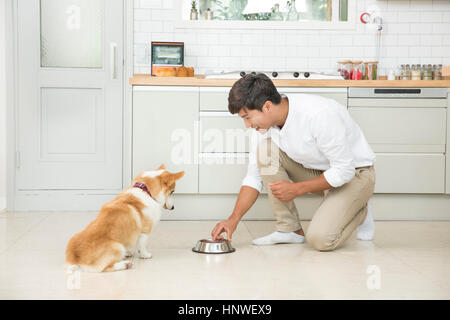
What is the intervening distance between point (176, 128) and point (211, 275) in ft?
5.52

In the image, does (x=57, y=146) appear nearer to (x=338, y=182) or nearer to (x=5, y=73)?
(x=5, y=73)

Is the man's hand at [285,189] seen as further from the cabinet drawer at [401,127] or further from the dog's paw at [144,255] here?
the cabinet drawer at [401,127]

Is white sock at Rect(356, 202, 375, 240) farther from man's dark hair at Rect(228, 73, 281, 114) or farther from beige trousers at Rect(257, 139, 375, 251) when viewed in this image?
man's dark hair at Rect(228, 73, 281, 114)

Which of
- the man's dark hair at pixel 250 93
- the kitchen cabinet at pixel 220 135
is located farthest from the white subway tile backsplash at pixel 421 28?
the man's dark hair at pixel 250 93

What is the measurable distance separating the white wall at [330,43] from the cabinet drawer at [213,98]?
2.39ft

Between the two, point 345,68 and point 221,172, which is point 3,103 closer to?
point 221,172

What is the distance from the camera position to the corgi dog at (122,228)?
7.64ft

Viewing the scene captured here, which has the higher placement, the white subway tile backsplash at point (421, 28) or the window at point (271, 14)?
the window at point (271, 14)

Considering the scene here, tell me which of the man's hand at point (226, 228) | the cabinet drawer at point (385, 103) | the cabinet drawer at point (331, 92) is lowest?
the man's hand at point (226, 228)

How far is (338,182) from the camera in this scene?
109 inches

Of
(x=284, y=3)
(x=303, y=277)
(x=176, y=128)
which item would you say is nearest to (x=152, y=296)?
(x=303, y=277)

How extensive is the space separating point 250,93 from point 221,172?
1.38 meters

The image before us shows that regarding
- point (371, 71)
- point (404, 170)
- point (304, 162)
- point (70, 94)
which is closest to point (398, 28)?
point (371, 71)

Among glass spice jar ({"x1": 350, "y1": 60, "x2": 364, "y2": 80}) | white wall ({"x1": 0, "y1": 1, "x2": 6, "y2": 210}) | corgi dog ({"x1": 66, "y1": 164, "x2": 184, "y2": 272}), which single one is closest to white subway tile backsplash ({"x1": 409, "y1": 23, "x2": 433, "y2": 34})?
glass spice jar ({"x1": 350, "y1": 60, "x2": 364, "y2": 80})
